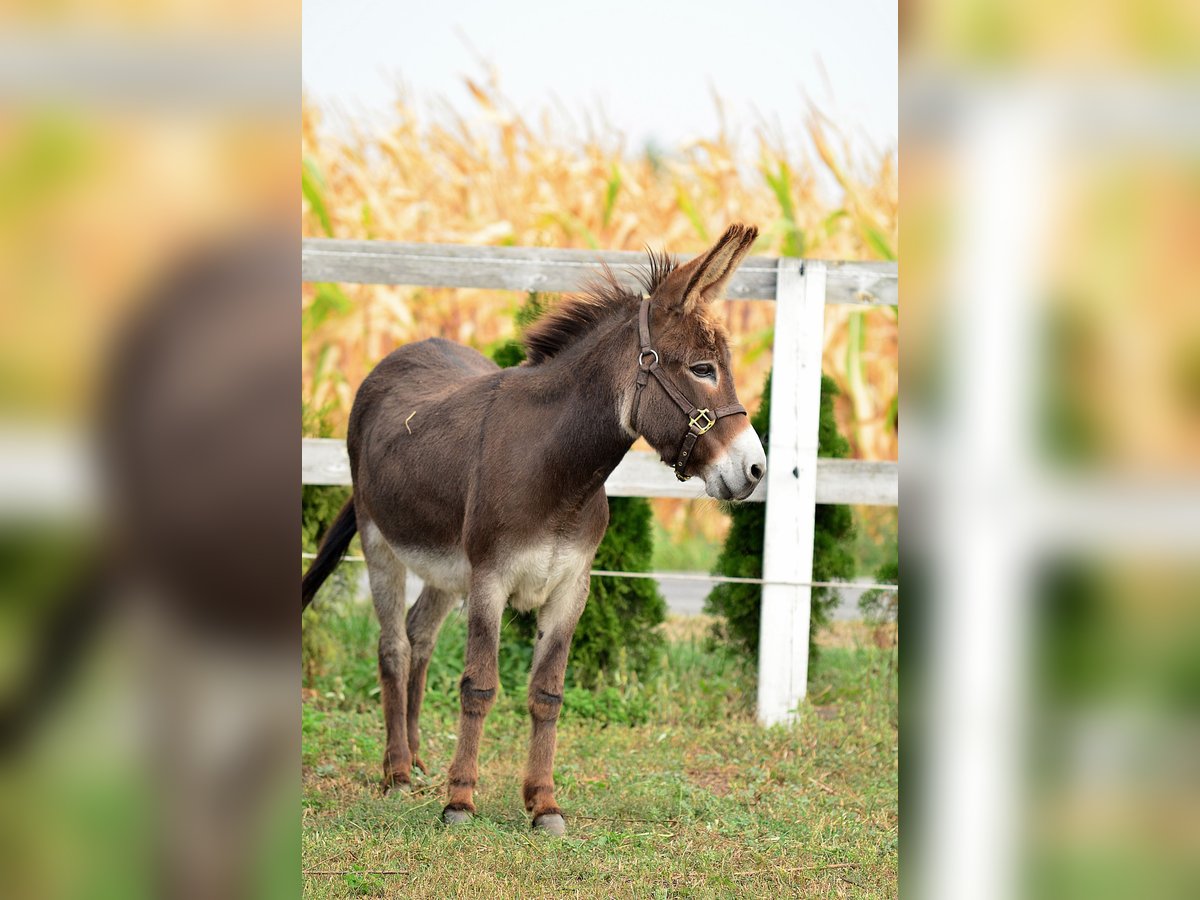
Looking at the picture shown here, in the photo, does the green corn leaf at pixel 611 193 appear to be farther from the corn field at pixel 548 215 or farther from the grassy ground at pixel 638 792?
the grassy ground at pixel 638 792

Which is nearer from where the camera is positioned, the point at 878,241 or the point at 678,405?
the point at 678,405

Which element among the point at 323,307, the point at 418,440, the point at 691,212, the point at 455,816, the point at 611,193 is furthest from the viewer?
the point at 691,212

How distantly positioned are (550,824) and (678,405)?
5.45 ft

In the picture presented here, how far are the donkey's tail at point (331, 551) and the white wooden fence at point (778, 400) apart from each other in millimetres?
624

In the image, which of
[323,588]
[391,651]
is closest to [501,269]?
[323,588]

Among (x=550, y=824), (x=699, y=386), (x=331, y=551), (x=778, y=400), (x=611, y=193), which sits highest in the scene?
(x=611, y=193)

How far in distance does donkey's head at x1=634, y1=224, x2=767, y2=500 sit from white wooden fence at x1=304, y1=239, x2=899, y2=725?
186 centimetres

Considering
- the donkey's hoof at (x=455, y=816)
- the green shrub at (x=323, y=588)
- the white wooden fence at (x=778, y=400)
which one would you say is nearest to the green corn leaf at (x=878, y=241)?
the white wooden fence at (x=778, y=400)

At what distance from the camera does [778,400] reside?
5848 mm

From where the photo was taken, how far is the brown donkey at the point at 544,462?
384 cm

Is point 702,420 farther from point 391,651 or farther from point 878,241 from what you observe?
point 878,241

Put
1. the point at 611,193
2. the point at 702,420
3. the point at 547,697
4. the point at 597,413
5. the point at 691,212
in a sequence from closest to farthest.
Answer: the point at 702,420
the point at 597,413
the point at 547,697
the point at 611,193
the point at 691,212
